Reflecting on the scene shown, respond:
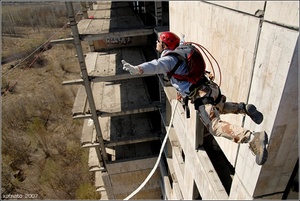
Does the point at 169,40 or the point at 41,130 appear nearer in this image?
the point at 169,40

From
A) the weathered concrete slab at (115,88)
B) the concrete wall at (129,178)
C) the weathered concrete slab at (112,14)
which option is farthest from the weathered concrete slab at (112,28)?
the concrete wall at (129,178)

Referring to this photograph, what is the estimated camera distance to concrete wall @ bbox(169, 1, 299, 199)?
2.74 m

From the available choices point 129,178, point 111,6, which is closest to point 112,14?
point 111,6

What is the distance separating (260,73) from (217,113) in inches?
38.7

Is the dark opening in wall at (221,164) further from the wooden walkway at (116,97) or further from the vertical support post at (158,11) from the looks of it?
the vertical support post at (158,11)

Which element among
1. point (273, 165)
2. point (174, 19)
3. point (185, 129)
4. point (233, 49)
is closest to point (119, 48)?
point (174, 19)

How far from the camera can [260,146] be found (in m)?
3.08

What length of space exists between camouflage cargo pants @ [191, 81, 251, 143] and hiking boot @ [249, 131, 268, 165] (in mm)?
Answer: 149

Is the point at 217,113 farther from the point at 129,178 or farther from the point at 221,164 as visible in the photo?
the point at 129,178

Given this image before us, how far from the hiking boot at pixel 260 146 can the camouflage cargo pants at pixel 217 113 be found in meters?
0.15

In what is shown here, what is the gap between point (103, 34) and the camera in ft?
30.5

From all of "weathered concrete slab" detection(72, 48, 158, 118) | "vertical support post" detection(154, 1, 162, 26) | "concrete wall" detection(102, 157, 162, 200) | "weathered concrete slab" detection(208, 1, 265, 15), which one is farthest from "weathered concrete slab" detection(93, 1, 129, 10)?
"weathered concrete slab" detection(208, 1, 265, 15)

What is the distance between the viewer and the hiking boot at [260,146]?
10.0 ft

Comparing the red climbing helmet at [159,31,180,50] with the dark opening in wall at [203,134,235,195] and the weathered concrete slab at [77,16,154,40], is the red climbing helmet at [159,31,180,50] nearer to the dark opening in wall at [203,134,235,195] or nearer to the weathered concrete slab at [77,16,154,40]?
the dark opening in wall at [203,134,235,195]
